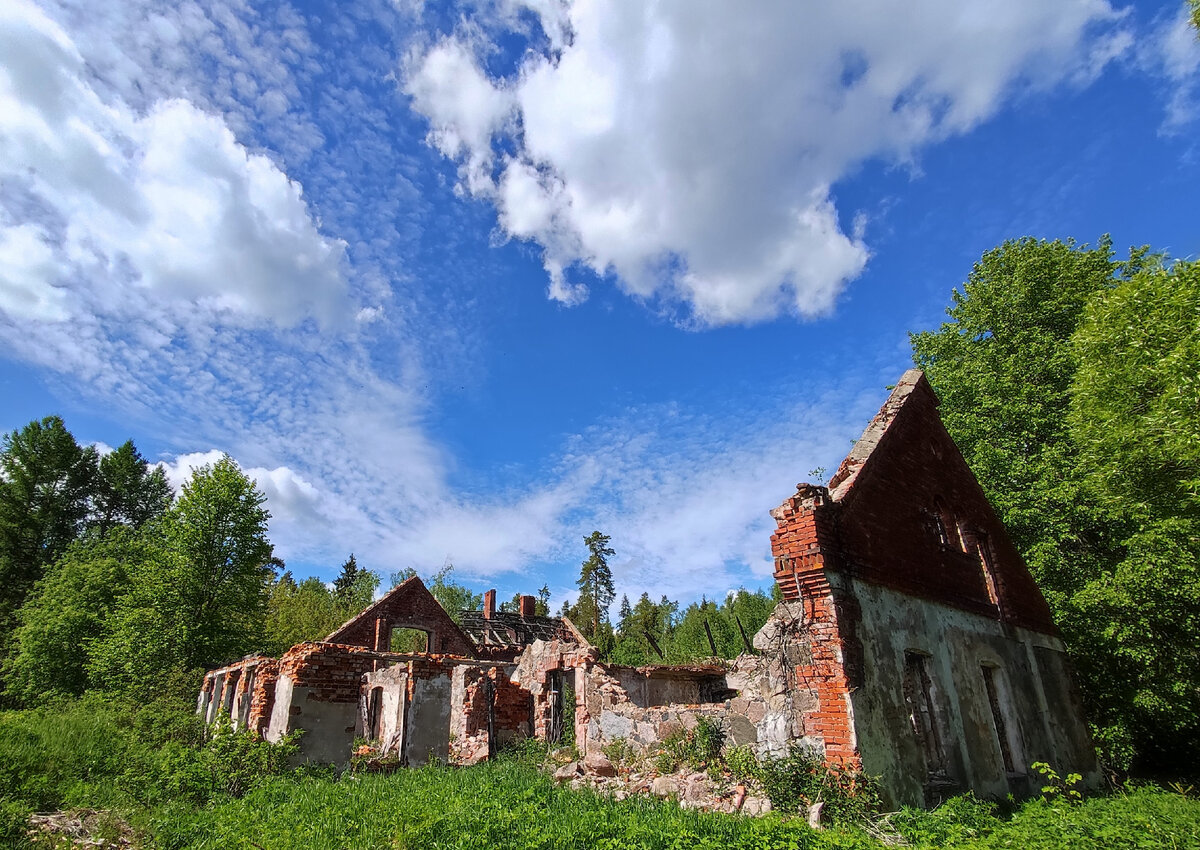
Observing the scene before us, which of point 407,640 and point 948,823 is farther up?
point 407,640

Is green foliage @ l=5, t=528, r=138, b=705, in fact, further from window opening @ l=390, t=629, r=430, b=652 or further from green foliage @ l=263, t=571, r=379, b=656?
window opening @ l=390, t=629, r=430, b=652

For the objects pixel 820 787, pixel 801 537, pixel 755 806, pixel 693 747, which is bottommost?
pixel 755 806

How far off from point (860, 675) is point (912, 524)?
383 centimetres

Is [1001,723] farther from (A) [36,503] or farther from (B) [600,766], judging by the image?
(A) [36,503]

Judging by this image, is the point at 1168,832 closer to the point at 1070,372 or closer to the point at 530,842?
the point at 530,842

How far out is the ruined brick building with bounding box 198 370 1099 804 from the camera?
8531mm

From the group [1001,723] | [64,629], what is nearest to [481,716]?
[1001,723]

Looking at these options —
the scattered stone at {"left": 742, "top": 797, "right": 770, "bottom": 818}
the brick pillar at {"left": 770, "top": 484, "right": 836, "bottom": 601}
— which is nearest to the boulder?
the scattered stone at {"left": 742, "top": 797, "right": 770, "bottom": 818}

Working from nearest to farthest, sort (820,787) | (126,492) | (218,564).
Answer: (820,787) → (218,564) → (126,492)

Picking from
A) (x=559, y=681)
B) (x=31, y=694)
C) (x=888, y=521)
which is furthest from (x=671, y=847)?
(x=31, y=694)

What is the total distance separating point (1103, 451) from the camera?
1415 cm

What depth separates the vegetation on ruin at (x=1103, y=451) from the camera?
12477 millimetres

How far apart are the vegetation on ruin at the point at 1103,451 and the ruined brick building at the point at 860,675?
186 cm

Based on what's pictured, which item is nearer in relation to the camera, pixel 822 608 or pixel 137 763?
pixel 822 608
